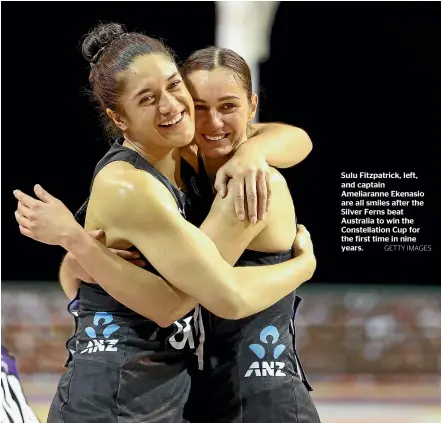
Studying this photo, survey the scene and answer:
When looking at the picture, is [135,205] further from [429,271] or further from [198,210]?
[429,271]

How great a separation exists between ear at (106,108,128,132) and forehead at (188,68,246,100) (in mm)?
200

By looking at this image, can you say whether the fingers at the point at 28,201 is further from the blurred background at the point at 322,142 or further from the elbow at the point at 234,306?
the blurred background at the point at 322,142

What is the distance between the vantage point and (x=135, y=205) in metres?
1.69

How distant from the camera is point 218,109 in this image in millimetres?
1974

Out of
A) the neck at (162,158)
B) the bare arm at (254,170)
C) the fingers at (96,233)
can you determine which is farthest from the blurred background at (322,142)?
the fingers at (96,233)

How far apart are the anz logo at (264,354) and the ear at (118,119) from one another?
1.93 feet

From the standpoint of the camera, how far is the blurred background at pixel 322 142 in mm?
3285

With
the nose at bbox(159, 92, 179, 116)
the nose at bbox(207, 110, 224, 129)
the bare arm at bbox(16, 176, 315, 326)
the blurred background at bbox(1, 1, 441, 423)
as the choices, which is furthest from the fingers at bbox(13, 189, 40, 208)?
the blurred background at bbox(1, 1, 441, 423)

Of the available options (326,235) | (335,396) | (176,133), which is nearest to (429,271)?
(326,235)

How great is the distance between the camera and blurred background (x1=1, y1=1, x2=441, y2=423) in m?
3.29

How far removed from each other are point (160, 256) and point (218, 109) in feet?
1.53

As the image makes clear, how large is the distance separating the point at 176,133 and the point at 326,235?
1.63m

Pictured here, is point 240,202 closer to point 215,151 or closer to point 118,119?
point 215,151

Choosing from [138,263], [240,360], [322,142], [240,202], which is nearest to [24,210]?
[138,263]
